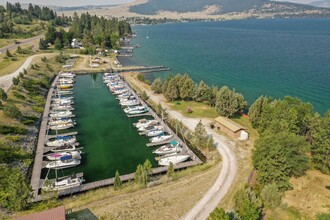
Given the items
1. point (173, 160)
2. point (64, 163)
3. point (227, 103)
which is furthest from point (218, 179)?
point (64, 163)

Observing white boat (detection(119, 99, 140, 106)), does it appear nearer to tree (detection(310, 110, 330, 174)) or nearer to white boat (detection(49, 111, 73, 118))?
white boat (detection(49, 111, 73, 118))

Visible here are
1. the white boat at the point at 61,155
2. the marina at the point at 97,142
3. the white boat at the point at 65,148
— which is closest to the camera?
the marina at the point at 97,142

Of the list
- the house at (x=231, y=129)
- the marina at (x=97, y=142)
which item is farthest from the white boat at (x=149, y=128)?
the house at (x=231, y=129)

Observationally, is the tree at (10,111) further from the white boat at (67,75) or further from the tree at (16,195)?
the white boat at (67,75)

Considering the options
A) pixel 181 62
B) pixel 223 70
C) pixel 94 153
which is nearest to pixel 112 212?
pixel 94 153

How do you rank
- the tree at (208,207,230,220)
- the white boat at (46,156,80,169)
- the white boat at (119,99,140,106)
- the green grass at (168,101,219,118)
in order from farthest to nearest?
1. the white boat at (119,99,140,106)
2. the green grass at (168,101,219,118)
3. the white boat at (46,156,80,169)
4. the tree at (208,207,230,220)

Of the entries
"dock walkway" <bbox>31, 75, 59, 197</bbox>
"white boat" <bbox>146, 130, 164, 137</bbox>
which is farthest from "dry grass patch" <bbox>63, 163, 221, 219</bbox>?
"white boat" <bbox>146, 130, 164, 137</bbox>

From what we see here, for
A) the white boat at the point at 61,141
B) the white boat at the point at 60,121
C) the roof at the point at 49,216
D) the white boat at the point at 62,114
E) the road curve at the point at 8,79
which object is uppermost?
the road curve at the point at 8,79
